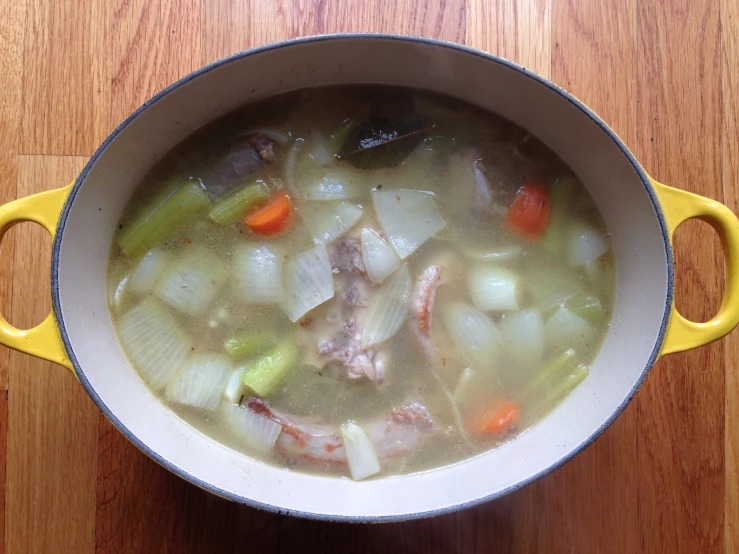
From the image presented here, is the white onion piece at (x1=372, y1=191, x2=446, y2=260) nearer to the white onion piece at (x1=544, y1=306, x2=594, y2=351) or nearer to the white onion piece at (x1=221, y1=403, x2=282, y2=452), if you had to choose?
the white onion piece at (x1=544, y1=306, x2=594, y2=351)

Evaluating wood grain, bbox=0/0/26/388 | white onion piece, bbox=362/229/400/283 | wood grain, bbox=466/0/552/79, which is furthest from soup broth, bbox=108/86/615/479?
wood grain, bbox=0/0/26/388

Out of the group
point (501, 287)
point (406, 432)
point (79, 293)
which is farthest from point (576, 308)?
point (79, 293)

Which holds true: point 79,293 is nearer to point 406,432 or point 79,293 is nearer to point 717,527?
point 406,432

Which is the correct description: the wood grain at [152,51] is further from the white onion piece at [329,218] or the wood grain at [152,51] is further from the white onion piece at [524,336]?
the white onion piece at [524,336]

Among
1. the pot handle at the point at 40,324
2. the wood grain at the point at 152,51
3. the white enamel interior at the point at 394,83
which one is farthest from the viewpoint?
the wood grain at the point at 152,51

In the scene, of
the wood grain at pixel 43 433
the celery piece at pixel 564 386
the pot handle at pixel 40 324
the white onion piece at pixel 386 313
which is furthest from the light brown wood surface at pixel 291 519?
the white onion piece at pixel 386 313

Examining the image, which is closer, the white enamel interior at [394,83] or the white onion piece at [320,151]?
the white enamel interior at [394,83]
